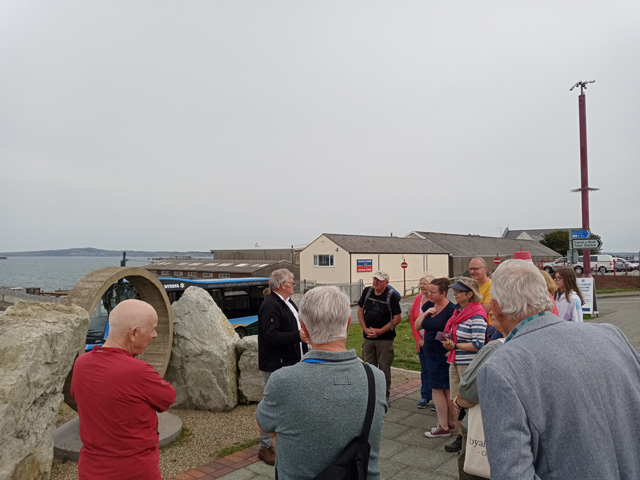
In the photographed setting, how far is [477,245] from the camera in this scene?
151 ft

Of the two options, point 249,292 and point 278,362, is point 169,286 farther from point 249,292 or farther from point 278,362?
point 278,362

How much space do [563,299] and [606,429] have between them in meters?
4.38

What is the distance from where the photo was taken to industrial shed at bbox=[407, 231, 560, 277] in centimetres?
4012

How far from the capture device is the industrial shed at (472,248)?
1580 inches

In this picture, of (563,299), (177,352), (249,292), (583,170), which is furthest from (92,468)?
(583,170)

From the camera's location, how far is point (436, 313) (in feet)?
18.3

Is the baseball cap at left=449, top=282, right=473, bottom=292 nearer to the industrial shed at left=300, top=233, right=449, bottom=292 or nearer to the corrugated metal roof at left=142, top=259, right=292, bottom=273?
the industrial shed at left=300, top=233, right=449, bottom=292

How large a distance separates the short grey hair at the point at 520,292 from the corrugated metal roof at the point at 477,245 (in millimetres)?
39418

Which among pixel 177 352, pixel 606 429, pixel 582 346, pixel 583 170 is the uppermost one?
pixel 583 170

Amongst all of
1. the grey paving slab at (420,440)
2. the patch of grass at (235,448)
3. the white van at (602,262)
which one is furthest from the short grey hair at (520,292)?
the white van at (602,262)

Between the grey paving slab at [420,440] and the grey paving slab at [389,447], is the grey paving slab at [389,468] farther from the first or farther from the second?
the grey paving slab at [420,440]

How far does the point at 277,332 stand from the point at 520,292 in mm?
2943

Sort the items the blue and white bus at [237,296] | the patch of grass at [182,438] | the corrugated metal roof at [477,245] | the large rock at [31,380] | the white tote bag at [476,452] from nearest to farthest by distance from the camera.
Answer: the white tote bag at [476,452] → the large rock at [31,380] → the patch of grass at [182,438] → the blue and white bus at [237,296] → the corrugated metal roof at [477,245]

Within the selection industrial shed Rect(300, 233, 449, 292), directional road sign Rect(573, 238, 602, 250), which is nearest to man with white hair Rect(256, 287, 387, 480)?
directional road sign Rect(573, 238, 602, 250)
